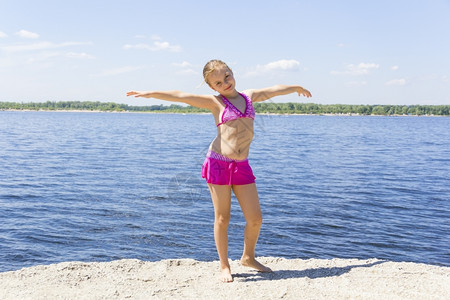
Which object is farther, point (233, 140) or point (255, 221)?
point (255, 221)

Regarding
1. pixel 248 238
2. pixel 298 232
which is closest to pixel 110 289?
pixel 248 238

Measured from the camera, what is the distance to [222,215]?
199 inches

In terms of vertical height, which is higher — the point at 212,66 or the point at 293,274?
the point at 212,66

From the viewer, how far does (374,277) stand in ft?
16.9

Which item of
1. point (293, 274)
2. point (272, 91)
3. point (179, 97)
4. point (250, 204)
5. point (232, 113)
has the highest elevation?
point (272, 91)

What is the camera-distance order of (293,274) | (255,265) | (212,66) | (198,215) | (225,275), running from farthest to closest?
(198,215) → (255,265) → (293,274) → (225,275) → (212,66)

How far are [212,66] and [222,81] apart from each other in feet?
0.66

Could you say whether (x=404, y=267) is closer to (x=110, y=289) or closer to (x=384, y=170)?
(x=110, y=289)

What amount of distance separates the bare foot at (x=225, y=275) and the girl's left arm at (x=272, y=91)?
202cm

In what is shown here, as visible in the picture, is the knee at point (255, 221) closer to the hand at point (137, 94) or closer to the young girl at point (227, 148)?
the young girl at point (227, 148)

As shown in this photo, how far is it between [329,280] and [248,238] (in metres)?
1.04

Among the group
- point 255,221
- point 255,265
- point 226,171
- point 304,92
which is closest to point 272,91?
point 304,92

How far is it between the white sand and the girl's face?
2182 millimetres

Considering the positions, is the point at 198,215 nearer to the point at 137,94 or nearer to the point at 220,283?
the point at 220,283
